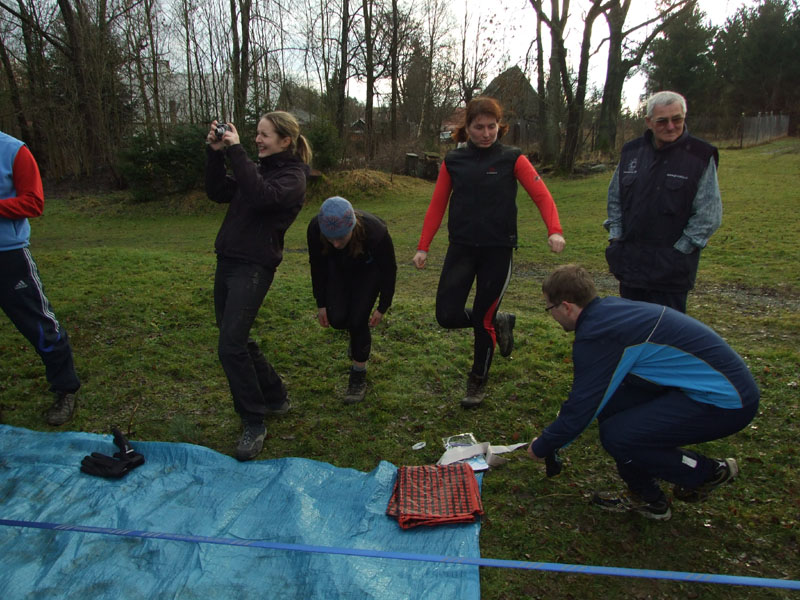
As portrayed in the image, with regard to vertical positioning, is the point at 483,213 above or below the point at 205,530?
above

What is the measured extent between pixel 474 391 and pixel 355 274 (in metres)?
1.11

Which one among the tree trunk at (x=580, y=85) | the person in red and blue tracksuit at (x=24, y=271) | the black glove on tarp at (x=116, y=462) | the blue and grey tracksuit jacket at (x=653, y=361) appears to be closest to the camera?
the blue and grey tracksuit jacket at (x=653, y=361)

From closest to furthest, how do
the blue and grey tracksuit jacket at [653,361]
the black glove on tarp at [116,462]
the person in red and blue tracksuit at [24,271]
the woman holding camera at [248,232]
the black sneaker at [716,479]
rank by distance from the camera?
the blue and grey tracksuit jacket at [653,361], the black sneaker at [716,479], the black glove on tarp at [116,462], the woman holding camera at [248,232], the person in red and blue tracksuit at [24,271]

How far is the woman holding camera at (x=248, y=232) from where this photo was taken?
3.10 metres

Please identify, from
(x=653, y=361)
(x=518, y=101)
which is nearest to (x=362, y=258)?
(x=653, y=361)

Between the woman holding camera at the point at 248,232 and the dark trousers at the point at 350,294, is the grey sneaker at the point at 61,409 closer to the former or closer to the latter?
the woman holding camera at the point at 248,232

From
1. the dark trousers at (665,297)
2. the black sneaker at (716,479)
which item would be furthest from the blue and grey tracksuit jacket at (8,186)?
the black sneaker at (716,479)

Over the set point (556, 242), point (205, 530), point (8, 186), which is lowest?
point (205, 530)

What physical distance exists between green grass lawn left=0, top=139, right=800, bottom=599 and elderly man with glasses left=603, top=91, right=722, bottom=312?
3.15 ft

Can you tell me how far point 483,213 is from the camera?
3422 millimetres

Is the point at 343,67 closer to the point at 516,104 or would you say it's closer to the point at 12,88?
the point at 516,104

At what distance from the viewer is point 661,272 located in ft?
10.1

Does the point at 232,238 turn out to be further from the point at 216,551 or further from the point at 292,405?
the point at 216,551

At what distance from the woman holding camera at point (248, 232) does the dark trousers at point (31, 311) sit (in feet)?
3.95
